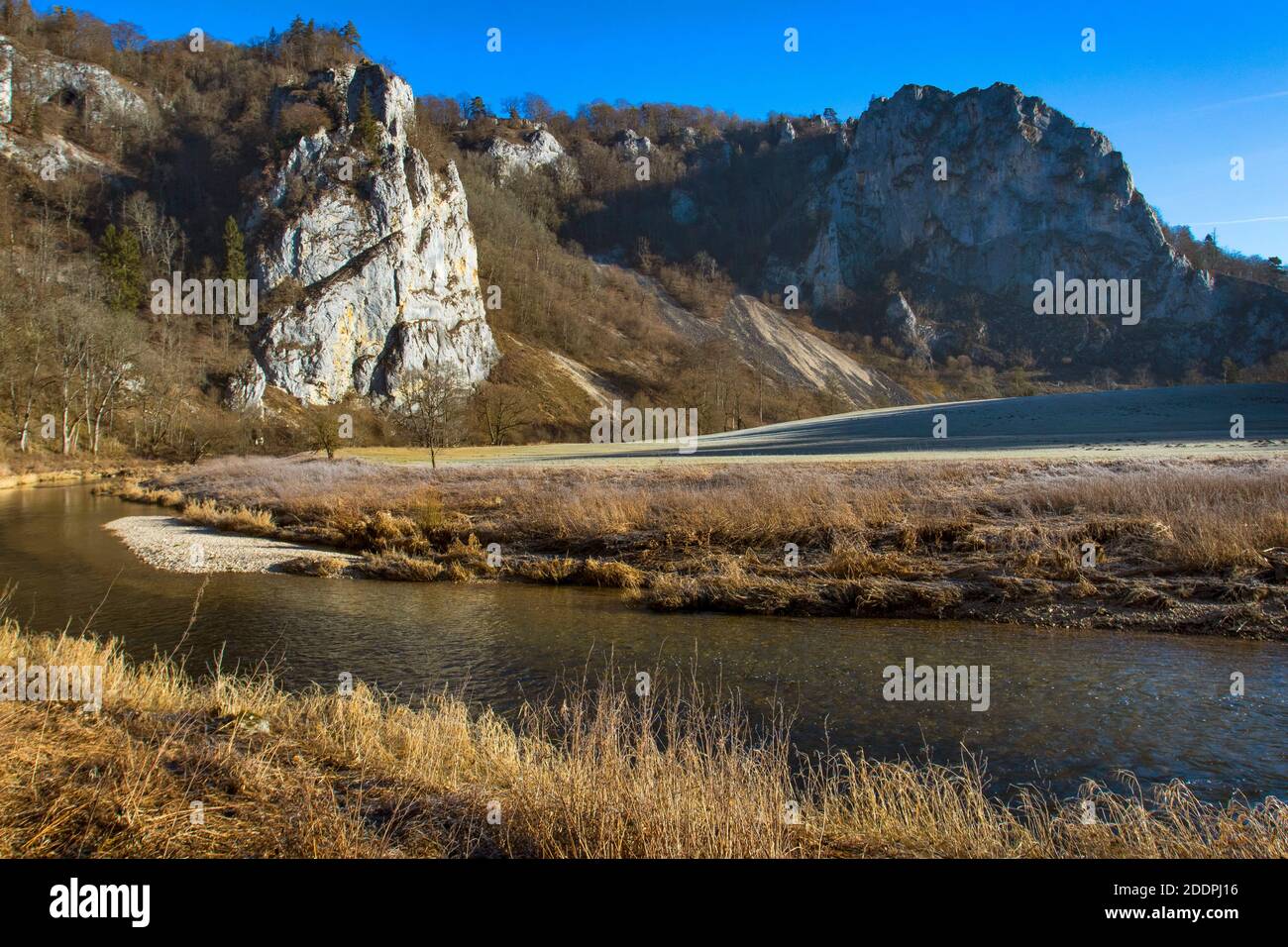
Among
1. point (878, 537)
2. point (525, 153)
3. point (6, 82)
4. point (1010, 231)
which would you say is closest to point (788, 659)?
point (878, 537)

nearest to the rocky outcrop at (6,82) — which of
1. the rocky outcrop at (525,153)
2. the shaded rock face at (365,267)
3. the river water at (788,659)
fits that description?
the shaded rock face at (365,267)

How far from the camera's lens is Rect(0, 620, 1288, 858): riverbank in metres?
4.02

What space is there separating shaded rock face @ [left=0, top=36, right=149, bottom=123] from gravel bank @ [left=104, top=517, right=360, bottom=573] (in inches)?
5068

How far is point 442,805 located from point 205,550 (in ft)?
70.7

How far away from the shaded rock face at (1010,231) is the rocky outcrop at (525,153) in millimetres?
73277

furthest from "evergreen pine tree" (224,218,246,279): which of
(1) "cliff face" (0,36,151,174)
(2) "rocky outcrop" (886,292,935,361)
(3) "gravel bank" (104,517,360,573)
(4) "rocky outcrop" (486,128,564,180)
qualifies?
(2) "rocky outcrop" (886,292,935,361)

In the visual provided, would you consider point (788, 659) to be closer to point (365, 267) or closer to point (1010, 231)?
point (365, 267)

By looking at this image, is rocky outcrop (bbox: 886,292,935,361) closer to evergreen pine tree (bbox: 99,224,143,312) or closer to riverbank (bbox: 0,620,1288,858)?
evergreen pine tree (bbox: 99,224,143,312)

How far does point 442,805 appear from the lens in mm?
4922

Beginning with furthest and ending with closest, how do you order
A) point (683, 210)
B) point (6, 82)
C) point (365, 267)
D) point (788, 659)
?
1. point (683, 210)
2. point (6, 82)
3. point (365, 267)
4. point (788, 659)

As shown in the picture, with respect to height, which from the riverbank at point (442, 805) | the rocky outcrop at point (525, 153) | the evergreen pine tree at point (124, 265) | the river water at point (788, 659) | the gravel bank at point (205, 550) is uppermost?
the rocky outcrop at point (525, 153)

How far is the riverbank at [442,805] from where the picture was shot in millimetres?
4023

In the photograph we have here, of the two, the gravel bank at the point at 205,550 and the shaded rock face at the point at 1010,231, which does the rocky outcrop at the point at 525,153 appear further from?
the gravel bank at the point at 205,550

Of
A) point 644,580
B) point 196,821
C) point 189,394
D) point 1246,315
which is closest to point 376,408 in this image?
point 189,394
